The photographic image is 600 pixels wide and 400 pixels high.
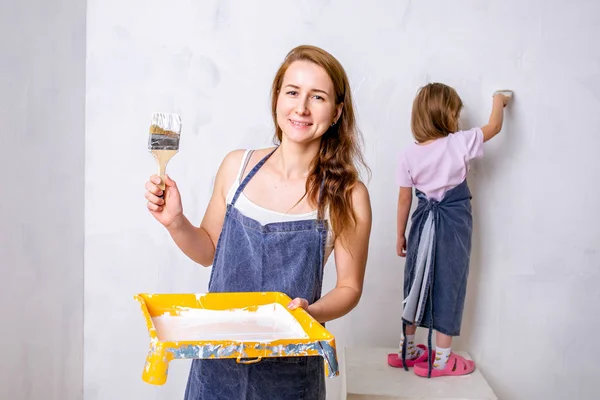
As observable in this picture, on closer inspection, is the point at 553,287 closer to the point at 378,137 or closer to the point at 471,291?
the point at 471,291

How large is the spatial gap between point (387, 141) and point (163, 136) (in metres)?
1.53

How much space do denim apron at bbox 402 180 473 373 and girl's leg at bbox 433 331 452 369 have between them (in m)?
0.03

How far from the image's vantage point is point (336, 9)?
8.59 ft

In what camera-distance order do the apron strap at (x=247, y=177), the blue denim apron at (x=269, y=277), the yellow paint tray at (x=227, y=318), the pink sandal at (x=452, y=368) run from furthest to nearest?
1. the pink sandal at (x=452, y=368)
2. the apron strap at (x=247, y=177)
3. the blue denim apron at (x=269, y=277)
4. the yellow paint tray at (x=227, y=318)

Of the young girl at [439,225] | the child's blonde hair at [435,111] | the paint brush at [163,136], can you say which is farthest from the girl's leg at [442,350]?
the paint brush at [163,136]

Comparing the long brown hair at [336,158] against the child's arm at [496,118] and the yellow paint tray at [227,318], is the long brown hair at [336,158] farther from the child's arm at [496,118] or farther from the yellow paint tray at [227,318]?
the child's arm at [496,118]

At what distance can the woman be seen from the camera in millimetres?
1415

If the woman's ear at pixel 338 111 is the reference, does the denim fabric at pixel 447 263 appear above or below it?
below

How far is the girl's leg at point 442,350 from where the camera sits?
2467 millimetres

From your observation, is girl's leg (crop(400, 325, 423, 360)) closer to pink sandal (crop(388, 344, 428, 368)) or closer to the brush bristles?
→ pink sandal (crop(388, 344, 428, 368))

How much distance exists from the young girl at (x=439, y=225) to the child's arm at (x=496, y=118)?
13 mm

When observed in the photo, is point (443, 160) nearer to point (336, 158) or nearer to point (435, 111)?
point (435, 111)

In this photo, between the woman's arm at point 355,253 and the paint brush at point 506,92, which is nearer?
the woman's arm at point 355,253

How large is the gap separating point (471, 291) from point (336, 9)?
125 cm
